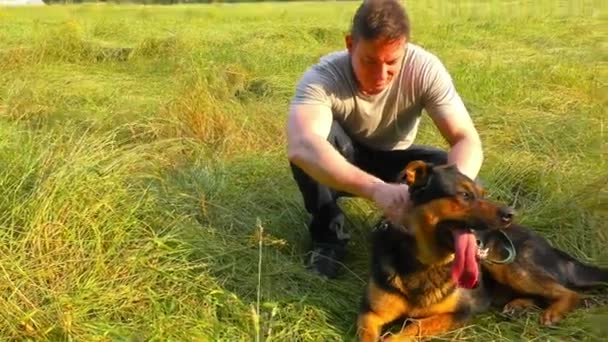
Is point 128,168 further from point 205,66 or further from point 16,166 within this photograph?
point 205,66

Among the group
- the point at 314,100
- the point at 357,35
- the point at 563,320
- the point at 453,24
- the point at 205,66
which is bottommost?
the point at 453,24

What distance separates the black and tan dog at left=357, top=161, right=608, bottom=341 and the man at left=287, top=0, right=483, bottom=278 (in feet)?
0.46

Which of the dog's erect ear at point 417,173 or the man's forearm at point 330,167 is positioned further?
the man's forearm at point 330,167

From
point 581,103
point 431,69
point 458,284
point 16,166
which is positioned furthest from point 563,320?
point 581,103

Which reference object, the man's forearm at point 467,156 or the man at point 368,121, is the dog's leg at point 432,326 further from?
the man's forearm at point 467,156

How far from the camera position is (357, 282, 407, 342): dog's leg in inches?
121

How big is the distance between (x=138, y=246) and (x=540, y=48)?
9129mm

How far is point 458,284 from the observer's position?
3.12 metres

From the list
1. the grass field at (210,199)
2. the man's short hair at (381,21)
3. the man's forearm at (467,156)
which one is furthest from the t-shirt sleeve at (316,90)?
the grass field at (210,199)

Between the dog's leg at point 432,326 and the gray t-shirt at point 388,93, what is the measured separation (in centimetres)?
95

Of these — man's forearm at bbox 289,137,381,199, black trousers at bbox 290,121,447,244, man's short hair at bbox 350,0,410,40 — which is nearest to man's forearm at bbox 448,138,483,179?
black trousers at bbox 290,121,447,244

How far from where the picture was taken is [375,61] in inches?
132

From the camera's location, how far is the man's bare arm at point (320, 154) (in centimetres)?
315

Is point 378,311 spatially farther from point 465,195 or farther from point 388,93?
point 388,93
